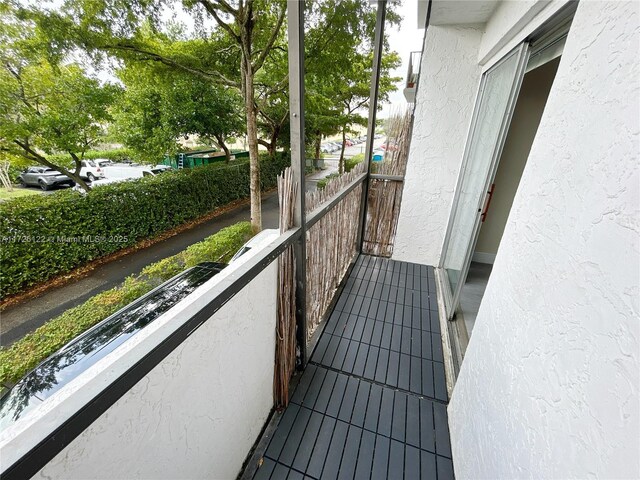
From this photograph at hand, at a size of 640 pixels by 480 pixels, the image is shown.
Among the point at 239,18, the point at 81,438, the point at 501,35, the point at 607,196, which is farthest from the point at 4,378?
the point at 239,18

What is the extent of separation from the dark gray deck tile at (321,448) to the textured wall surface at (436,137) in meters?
2.34

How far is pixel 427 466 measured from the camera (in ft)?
4.61

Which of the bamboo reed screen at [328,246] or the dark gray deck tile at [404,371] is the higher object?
the bamboo reed screen at [328,246]

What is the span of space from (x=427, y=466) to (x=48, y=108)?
676cm

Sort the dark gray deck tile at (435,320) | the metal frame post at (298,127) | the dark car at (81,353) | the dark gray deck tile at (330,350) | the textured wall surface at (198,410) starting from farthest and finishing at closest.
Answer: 1. the dark gray deck tile at (435,320)
2. the dark gray deck tile at (330,350)
3. the dark car at (81,353)
4. the metal frame post at (298,127)
5. the textured wall surface at (198,410)

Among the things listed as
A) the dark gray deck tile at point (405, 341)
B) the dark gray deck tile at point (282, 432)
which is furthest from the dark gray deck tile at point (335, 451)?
the dark gray deck tile at point (405, 341)

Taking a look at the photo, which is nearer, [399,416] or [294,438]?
[294,438]

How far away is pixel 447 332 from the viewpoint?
7.32ft

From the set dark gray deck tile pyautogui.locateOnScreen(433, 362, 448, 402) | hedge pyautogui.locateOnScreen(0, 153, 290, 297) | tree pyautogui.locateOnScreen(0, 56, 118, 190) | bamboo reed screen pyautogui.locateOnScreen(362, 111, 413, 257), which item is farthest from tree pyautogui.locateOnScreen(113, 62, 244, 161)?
dark gray deck tile pyautogui.locateOnScreen(433, 362, 448, 402)

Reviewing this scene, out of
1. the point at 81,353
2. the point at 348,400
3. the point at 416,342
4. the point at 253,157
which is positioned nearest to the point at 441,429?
the point at 348,400

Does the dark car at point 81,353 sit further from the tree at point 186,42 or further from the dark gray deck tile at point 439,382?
the tree at point 186,42

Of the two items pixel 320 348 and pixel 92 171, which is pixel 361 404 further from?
pixel 92 171

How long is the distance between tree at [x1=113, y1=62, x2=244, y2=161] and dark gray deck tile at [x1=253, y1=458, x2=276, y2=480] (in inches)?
253

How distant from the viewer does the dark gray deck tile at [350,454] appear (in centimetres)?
137
